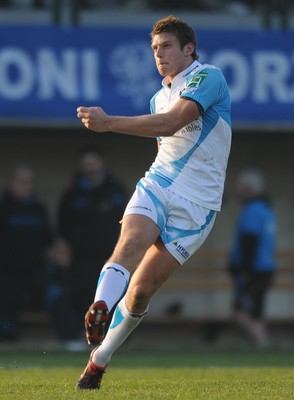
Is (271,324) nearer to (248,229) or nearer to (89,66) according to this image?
(248,229)

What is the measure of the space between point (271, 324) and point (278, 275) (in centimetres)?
64

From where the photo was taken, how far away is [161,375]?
931cm

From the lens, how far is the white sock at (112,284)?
22.2ft

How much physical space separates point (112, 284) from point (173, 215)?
0.67 metres

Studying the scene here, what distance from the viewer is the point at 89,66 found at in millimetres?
13656

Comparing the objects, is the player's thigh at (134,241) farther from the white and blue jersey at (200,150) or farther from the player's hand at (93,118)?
the player's hand at (93,118)

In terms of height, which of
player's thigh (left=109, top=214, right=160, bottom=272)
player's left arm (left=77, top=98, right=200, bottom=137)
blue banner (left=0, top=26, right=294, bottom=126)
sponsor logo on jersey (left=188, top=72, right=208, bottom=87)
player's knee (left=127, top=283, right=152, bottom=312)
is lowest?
blue banner (left=0, top=26, right=294, bottom=126)

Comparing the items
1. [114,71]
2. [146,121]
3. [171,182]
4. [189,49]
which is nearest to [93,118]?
[146,121]

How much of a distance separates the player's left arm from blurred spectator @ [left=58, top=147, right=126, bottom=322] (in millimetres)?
5786

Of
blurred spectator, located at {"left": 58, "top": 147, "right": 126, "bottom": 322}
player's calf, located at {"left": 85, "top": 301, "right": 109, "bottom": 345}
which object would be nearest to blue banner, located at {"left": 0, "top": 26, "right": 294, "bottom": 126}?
blurred spectator, located at {"left": 58, "top": 147, "right": 126, "bottom": 322}

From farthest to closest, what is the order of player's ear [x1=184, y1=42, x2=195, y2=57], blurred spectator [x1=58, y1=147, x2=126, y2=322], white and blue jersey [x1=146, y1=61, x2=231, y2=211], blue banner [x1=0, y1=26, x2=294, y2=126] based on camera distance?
blue banner [x1=0, y1=26, x2=294, y2=126], blurred spectator [x1=58, y1=147, x2=126, y2=322], player's ear [x1=184, y1=42, x2=195, y2=57], white and blue jersey [x1=146, y1=61, x2=231, y2=211]

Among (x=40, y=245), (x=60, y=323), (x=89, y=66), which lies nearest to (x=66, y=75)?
(x=89, y=66)

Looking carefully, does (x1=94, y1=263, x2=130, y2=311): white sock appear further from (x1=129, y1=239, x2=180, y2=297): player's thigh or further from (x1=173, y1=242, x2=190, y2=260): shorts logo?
(x1=173, y1=242, x2=190, y2=260): shorts logo

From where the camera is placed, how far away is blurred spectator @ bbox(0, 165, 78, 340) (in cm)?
1313
